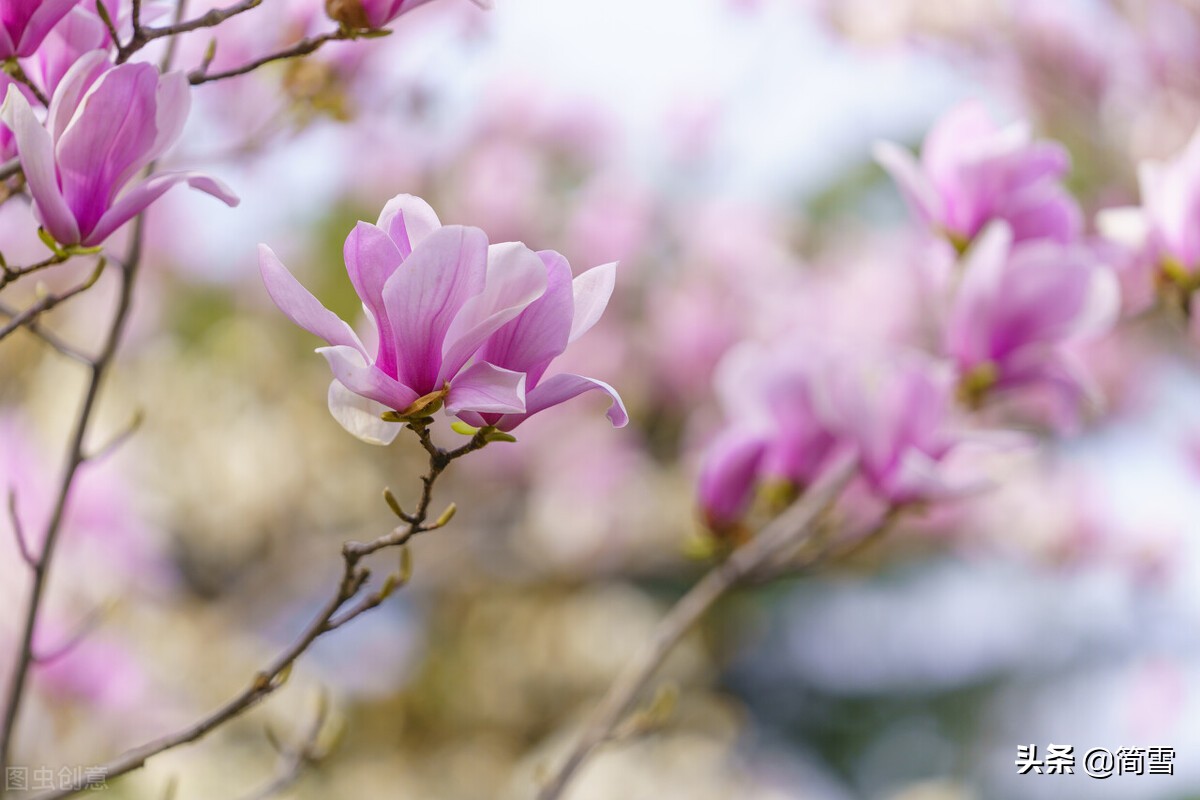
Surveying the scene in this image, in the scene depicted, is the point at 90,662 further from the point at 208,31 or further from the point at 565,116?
the point at 565,116

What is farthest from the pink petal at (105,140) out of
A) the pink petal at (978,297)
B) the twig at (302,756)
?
the pink petal at (978,297)

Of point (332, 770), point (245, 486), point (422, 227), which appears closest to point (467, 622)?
point (332, 770)

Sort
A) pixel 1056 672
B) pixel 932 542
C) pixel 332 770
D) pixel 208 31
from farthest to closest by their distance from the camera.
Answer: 1. pixel 1056 672
2. pixel 932 542
3. pixel 332 770
4. pixel 208 31

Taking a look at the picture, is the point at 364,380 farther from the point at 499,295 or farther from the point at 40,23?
the point at 40,23

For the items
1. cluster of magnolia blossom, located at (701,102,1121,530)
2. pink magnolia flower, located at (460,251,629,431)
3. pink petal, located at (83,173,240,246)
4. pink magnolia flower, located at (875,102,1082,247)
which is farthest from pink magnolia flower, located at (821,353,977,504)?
pink petal, located at (83,173,240,246)

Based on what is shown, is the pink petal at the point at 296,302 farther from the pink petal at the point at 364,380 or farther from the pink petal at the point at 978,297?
the pink petal at the point at 978,297

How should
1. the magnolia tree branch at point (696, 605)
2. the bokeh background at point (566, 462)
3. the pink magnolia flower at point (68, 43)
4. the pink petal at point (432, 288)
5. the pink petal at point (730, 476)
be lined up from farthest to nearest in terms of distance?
the bokeh background at point (566, 462), the pink petal at point (730, 476), the magnolia tree branch at point (696, 605), the pink magnolia flower at point (68, 43), the pink petal at point (432, 288)

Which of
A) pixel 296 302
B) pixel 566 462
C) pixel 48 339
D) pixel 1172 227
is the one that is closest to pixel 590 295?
pixel 296 302
